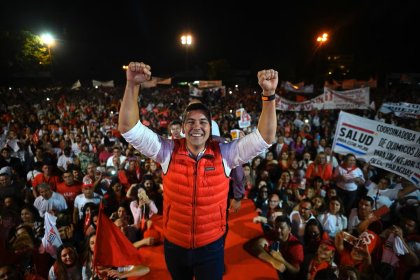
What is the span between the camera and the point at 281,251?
3.93 meters

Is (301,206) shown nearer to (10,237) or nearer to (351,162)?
(351,162)

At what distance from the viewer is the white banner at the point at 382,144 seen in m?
4.90

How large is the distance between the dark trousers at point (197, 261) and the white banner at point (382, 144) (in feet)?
14.3

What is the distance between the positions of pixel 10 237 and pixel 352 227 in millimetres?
4977

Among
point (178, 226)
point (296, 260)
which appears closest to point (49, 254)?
point (178, 226)

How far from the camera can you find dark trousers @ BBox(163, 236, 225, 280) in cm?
193

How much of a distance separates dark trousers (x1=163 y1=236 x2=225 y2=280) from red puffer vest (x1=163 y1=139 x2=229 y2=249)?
0.05 metres

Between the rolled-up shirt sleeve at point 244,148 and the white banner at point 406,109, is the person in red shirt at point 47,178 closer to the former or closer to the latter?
the rolled-up shirt sleeve at point 244,148

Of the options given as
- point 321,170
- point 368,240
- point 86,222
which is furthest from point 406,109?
point 86,222

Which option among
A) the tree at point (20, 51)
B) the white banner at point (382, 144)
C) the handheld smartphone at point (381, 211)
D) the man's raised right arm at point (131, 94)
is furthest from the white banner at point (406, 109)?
the tree at point (20, 51)

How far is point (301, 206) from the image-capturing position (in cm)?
466

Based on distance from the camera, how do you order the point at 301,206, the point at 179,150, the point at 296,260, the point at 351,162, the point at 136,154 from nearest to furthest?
the point at 179,150
the point at 296,260
the point at 301,206
the point at 351,162
the point at 136,154

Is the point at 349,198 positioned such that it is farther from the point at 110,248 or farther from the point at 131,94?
the point at 131,94

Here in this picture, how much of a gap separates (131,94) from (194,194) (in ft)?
2.33
